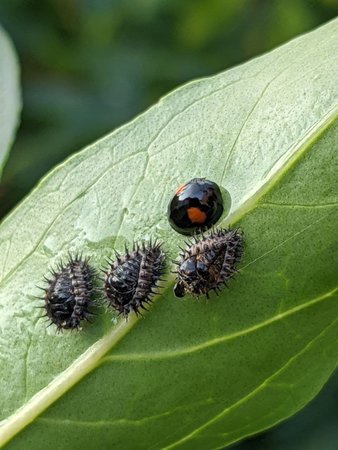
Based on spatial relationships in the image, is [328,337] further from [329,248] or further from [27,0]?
[27,0]

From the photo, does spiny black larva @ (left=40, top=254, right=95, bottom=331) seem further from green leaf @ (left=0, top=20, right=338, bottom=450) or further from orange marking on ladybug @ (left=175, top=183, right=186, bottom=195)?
orange marking on ladybug @ (left=175, top=183, right=186, bottom=195)

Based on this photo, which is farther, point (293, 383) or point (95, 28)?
point (95, 28)

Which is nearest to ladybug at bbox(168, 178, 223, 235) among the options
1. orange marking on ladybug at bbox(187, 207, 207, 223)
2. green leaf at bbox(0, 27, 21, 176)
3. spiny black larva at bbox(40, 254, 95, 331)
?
orange marking on ladybug at bbox(187, 207, 207, 223)

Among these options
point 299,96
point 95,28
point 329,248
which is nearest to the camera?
point 329,248

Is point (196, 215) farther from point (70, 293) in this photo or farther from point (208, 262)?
point (70, 293)

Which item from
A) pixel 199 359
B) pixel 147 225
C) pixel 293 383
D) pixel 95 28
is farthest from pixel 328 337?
pixel 95 28

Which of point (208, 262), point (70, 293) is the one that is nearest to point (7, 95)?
point (70, 293)

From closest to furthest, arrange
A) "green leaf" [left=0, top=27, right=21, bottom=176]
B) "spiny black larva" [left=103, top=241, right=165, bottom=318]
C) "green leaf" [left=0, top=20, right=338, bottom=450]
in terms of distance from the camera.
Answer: "green leaf" [left=0, top=20, right=338, bottom=450], "spiny black larva" [left=103, top=241, right=165, bottom=318], "green leaf" [left=0, top=27, right=21, bottom=176]
